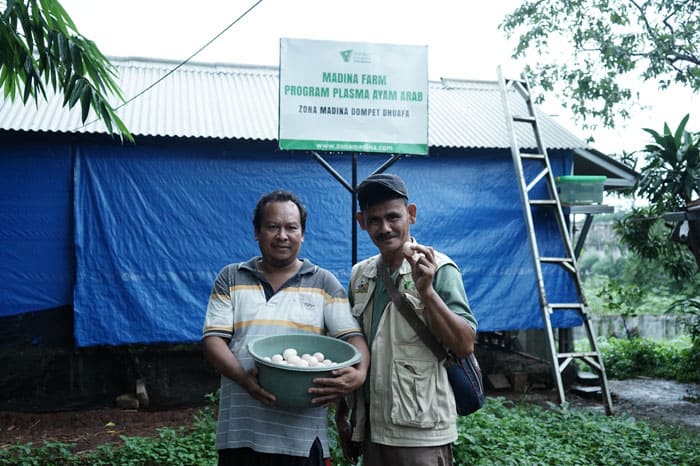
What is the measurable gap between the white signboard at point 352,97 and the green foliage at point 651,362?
7094 millimetres

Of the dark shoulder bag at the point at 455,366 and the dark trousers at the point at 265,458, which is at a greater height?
the dark shoulder bag at the point at 455,366

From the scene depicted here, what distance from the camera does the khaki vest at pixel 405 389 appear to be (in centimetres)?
214

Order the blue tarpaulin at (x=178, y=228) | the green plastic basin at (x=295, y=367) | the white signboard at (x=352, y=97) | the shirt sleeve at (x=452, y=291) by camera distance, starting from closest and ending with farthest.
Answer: the green plastic basin at (x=295, y=367)
the shirt sleeve at (x=452, y=291)
the white signboard at (x=352, y=97)
the blue tarpaulin at (x=178, y=228)

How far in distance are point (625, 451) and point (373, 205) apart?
3658 millimetres

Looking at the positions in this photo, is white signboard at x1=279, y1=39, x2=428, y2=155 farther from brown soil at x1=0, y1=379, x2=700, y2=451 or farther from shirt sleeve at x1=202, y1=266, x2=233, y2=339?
brown soil at x1=0, y1=379, x2=700, y2=451

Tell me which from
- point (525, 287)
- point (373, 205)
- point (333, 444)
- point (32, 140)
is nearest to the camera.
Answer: point (373, 205)

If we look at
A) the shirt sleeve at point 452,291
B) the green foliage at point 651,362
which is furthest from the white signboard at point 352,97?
the green foliage at point 651,362

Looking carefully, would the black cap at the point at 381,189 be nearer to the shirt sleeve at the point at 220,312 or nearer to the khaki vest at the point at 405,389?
the khaki vest at the point at 405,389

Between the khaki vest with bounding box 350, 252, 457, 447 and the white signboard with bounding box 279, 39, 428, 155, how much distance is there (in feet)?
7.70

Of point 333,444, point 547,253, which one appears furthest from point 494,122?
point 333,444

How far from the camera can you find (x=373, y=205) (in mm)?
2320

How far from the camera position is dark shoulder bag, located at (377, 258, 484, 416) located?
7.18 feet

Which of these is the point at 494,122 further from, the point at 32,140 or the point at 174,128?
the point at 32,140

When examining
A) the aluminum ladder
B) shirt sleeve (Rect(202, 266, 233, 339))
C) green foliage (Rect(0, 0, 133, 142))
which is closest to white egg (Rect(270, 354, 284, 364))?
shirt sleeve (Rect(202, 266, 233, 339))
